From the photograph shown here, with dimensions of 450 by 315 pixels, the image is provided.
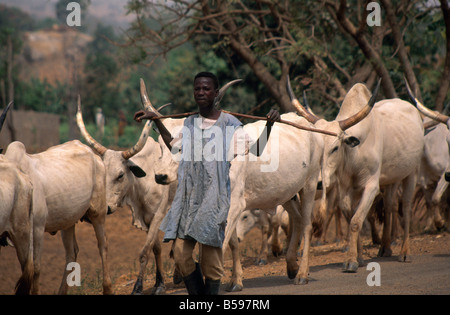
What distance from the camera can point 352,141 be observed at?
24.8 feet

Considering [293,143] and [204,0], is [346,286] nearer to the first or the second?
[293,143]

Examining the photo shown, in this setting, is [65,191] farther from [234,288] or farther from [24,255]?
[234,288]

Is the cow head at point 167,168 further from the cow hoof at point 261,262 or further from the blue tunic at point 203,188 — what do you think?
the cow hoof at point 261,262

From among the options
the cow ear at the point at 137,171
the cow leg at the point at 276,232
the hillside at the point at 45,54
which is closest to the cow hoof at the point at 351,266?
the cow leg at the point at 276,232

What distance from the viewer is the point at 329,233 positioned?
15.5 m

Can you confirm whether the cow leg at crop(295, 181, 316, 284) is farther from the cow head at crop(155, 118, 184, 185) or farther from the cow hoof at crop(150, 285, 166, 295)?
the cow head at crop(155, 118, 184, 185)

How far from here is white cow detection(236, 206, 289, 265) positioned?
9664 mm

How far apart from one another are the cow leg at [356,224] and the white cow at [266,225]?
182 centimetres

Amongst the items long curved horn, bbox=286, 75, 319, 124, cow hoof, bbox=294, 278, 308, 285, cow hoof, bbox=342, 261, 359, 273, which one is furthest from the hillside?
cow hoof, bbox=294, 278, 308, 285

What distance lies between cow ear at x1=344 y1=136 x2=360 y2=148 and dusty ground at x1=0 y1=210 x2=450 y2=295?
179cm

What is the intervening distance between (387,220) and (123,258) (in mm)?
6355

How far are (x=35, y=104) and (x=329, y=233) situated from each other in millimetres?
22822

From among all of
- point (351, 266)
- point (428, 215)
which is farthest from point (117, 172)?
point (428, 215)
